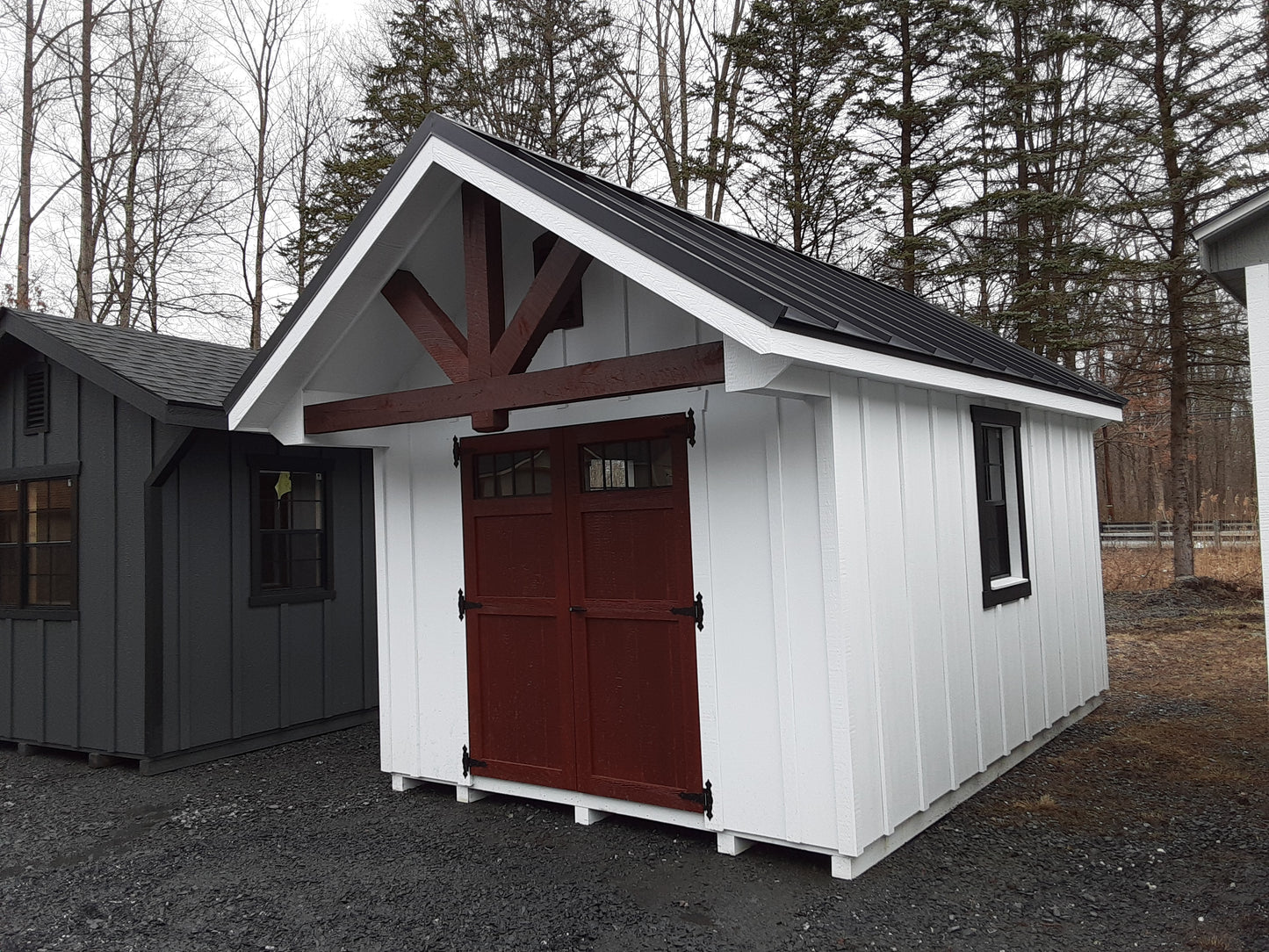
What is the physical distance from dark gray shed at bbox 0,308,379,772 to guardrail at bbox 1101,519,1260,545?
14.0 m

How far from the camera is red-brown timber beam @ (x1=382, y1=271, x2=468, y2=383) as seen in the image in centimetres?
478

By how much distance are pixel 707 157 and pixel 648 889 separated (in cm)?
1315

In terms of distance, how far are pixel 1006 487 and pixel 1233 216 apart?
2762 mm

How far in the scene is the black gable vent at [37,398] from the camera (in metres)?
7.41

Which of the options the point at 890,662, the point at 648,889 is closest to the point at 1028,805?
the point at 890,662

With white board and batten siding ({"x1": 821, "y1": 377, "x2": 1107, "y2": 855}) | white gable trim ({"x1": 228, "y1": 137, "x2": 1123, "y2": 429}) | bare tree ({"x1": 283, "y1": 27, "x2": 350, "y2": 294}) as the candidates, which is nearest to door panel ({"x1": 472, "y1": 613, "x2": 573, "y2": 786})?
white board and batten siding ({"x1": 821, "y1": 377, "x2": 1107, "y2": 855})

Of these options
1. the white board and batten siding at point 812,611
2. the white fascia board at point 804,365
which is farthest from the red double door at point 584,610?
the white fascia board at point 804,365

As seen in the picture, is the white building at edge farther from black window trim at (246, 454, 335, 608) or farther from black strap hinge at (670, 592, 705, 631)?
black window trim at (246, 454, 335, 608)

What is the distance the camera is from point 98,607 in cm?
696

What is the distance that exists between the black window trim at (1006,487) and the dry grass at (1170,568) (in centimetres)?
812

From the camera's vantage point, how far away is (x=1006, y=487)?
20.7ft

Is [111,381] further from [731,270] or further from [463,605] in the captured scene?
[731,270]

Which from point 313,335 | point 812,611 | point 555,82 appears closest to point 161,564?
point 313,335

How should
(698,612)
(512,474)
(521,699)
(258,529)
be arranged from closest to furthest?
(698,612) < (521,699) < (512,474) < (258,529)
